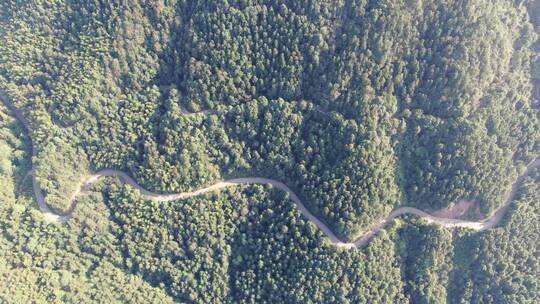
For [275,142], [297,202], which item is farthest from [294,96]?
[297,202]

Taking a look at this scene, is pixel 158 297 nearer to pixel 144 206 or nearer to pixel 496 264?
pixel 144 206

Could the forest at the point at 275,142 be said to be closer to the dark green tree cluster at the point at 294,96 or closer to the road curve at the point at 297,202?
the dark green tree cluster at the point at 294,96

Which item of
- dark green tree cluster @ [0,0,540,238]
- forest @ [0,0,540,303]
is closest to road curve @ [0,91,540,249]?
forest @ [0,0,540,303]

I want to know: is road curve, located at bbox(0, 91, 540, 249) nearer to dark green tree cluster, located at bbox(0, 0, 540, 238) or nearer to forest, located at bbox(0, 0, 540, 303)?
forest, located at bbox(0, 0, 540, 303)

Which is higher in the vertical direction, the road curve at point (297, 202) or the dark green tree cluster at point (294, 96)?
the dark green tree cluster at point (294, 96)

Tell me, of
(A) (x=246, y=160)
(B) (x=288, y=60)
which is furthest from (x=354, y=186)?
(B) (x=288, y=60)

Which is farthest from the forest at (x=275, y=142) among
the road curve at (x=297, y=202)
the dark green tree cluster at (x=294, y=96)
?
the road curve at (x=297, y=202)
